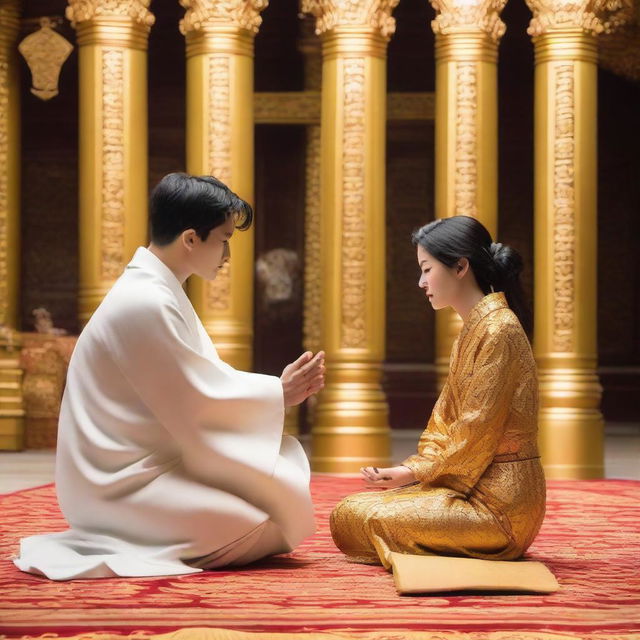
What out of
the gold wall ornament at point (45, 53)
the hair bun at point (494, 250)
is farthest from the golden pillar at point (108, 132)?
the hair bun at point (494, 250)

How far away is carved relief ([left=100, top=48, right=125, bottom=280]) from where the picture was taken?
31.3 feet

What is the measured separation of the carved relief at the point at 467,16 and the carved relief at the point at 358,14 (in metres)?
0.35

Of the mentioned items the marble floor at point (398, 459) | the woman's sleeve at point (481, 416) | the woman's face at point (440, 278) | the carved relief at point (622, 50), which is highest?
the carved relief at point (622, 50)

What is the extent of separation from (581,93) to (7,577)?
249 inches

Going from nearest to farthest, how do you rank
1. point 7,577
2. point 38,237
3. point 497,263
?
point 7,577
point 497,263
point 38,237

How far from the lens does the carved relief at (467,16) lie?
9.42 m

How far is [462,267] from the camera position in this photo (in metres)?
4.45

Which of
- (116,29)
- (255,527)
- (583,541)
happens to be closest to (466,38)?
(116,29)

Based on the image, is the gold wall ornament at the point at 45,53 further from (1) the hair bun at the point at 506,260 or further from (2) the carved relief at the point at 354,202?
(1) the hair bun at the point at 506,260

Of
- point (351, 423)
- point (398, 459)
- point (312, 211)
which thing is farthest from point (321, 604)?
point (312, 211)

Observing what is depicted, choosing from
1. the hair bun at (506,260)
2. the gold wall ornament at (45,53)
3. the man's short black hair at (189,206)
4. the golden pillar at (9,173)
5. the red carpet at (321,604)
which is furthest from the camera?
the golden pillar at (9,173)

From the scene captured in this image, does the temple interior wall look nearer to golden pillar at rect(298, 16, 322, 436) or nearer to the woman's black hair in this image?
golden pillar at rect(298, 16, 322, 436)

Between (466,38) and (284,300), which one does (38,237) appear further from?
(466,38)

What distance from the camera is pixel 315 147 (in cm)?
1230
